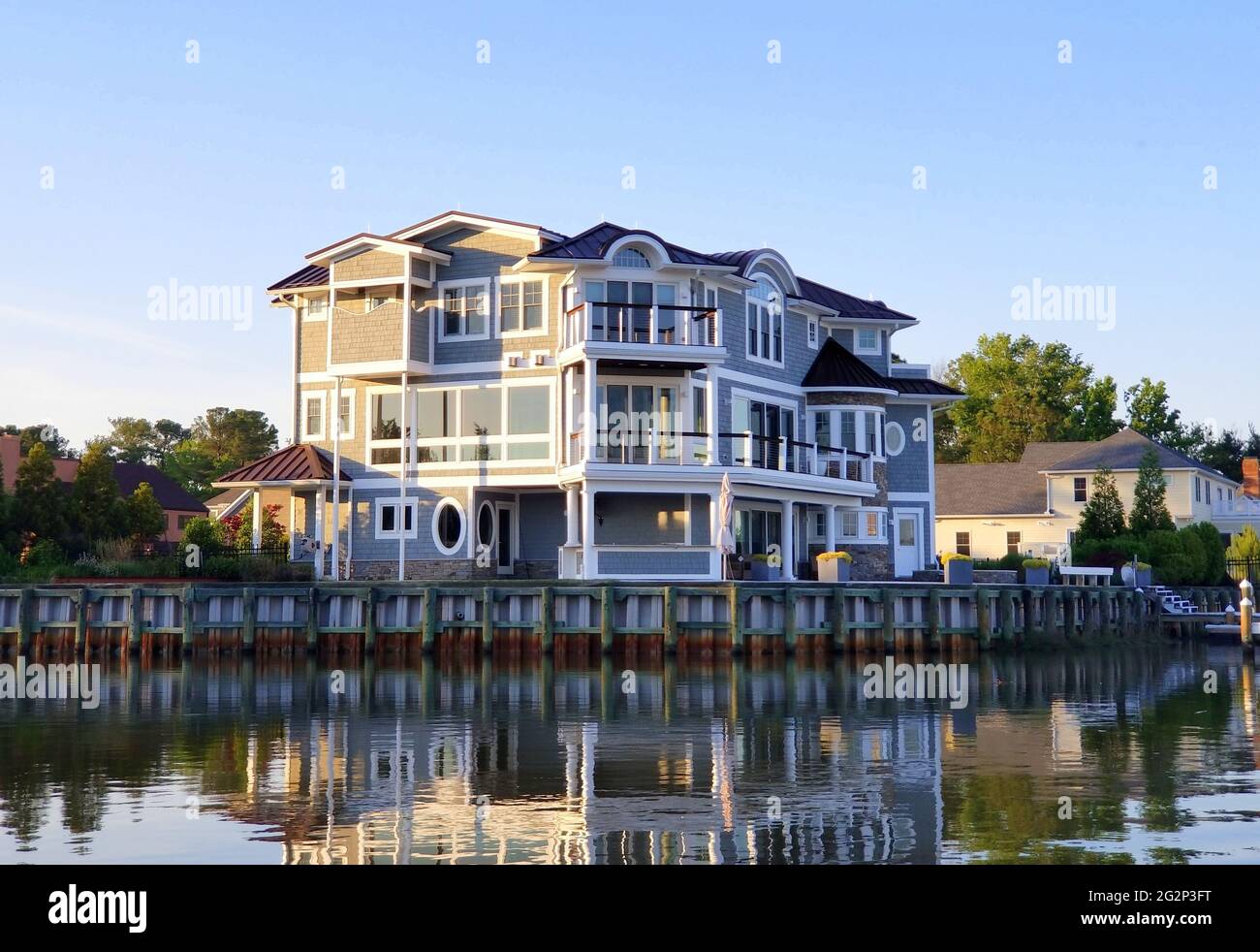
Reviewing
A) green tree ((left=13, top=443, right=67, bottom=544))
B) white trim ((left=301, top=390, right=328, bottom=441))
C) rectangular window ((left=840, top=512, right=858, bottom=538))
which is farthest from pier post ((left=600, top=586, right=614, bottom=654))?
green tree ((left=13, top=443, right=67, bottom=544))

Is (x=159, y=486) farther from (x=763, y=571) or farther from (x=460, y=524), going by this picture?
(x=763, y=571)

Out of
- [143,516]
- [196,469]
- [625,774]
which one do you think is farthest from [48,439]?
[625,774]

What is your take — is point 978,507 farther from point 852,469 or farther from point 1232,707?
point 1232,707

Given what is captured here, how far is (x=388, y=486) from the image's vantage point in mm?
43781

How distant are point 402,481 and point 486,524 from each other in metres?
2.79

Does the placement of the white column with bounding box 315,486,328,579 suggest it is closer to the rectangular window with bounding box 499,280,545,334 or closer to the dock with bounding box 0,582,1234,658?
the dock with bounding box 0,582,1234,658

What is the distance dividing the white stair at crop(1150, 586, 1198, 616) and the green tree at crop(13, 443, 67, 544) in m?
37.8

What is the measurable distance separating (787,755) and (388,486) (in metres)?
25.9

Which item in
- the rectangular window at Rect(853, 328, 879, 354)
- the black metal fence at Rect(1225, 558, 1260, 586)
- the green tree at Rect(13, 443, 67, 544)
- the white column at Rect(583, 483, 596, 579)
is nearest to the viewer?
the white column at Rect(583, 483, 596, 579)

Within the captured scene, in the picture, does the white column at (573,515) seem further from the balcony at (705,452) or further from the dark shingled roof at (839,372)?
the dark shingled roof at (839,372)

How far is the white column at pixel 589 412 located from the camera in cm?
3919

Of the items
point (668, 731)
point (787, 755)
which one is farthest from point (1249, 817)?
point (668, 731)

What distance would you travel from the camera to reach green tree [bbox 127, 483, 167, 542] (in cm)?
Result: 5550

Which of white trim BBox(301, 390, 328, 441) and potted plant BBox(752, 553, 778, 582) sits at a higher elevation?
white trim BBox(301, 390, 328, 441)
